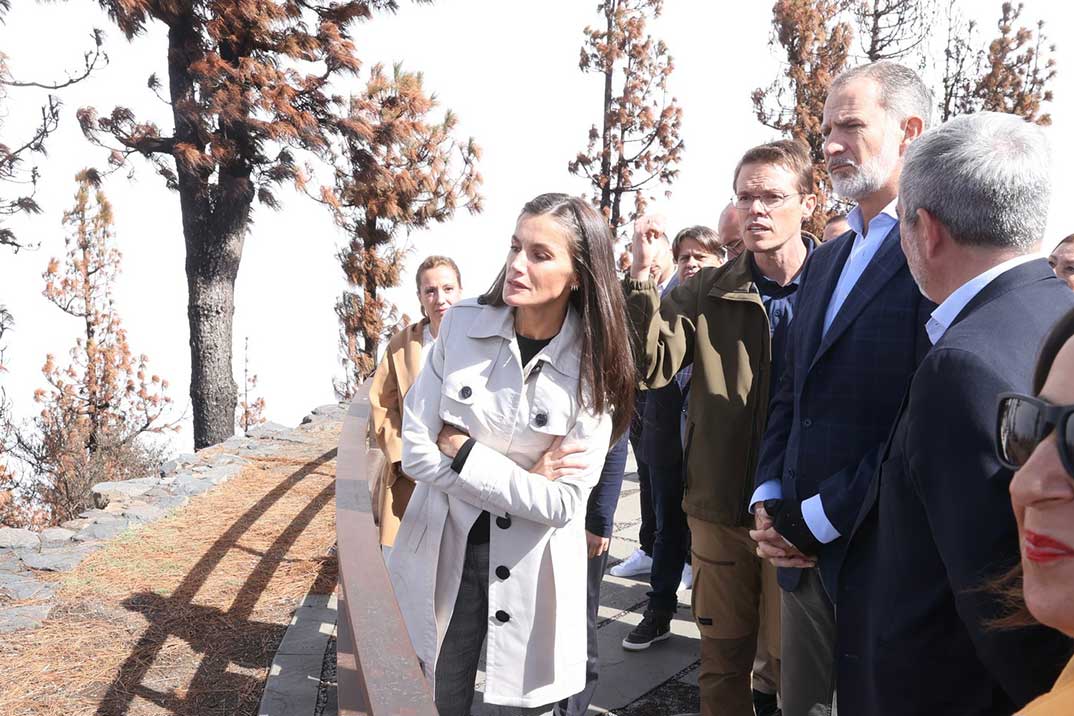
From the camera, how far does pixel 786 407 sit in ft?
9.30

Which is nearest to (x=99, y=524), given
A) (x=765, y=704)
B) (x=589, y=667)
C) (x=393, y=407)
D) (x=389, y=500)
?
(x=393, y=407)

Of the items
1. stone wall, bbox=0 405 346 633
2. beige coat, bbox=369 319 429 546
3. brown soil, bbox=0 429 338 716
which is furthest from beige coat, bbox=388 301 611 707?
stone wall, bbox=0 405 346 633

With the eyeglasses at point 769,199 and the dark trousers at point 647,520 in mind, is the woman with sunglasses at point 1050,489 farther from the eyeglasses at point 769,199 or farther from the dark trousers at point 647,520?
the dark trousers at point 647,520

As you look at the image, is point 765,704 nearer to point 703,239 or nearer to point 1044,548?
point 703,239

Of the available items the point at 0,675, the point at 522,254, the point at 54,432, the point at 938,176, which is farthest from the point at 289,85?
the point at 938,176

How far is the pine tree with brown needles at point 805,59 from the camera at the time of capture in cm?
2080

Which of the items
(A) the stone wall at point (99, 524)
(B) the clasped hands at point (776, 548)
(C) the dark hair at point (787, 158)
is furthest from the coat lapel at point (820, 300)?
(A) the stone wall at point (99, 524)

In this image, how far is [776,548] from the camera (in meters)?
2.57

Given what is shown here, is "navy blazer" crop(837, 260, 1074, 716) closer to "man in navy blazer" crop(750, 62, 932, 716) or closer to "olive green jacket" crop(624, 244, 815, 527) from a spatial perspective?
"man in navy blazer" crop(750, 62, 932, 716)

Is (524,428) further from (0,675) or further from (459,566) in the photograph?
(0,675)

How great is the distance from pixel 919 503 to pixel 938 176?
69 centimetres

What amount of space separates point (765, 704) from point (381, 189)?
1197 centimetres

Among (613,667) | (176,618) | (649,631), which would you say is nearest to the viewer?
(613,667)

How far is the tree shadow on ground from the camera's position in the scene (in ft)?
13.6
